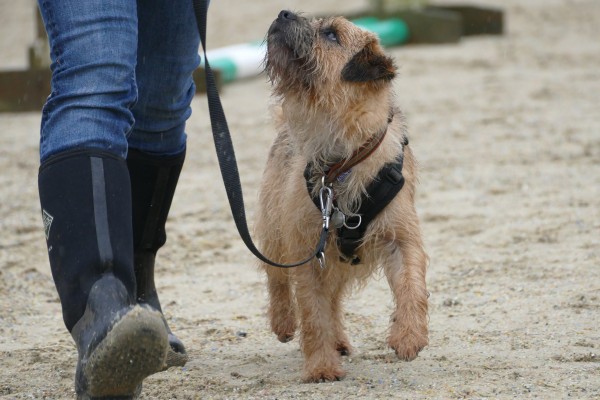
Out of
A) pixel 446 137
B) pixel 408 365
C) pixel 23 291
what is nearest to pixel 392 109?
pixel 408 365

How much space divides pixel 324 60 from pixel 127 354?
4.74ft

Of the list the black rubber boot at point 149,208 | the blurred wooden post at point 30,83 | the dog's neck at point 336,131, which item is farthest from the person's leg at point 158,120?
the blurred wooden post at point 30,83

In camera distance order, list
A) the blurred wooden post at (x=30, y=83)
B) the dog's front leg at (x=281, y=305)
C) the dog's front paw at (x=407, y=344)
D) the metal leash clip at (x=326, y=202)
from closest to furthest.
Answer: the dog's front paw at (x=407, y=344)
the metal leash clip at (x=326, y=202)
the dog's front leg at (x=281, y=305)
the blurred wooden post at (x=30, y=83)

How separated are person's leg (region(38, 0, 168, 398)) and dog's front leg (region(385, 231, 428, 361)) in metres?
0.93

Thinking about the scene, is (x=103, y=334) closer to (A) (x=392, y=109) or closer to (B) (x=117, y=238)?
(B) (x=117, y=238)

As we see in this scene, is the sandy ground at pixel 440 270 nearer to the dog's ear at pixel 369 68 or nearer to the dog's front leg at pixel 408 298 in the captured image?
the dog's front leg at pixel 408 298

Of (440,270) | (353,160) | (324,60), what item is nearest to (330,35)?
(324,60)

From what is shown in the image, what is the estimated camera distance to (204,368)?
3.41 metres

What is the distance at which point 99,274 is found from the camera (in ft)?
8.30

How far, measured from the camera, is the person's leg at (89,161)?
252 cm

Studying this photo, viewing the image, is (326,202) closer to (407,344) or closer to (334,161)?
(334,161)

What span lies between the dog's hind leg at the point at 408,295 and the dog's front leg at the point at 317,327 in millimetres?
245

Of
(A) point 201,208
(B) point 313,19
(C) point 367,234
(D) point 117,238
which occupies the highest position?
(B) point 313,19

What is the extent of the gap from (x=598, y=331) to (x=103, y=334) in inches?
75.8
